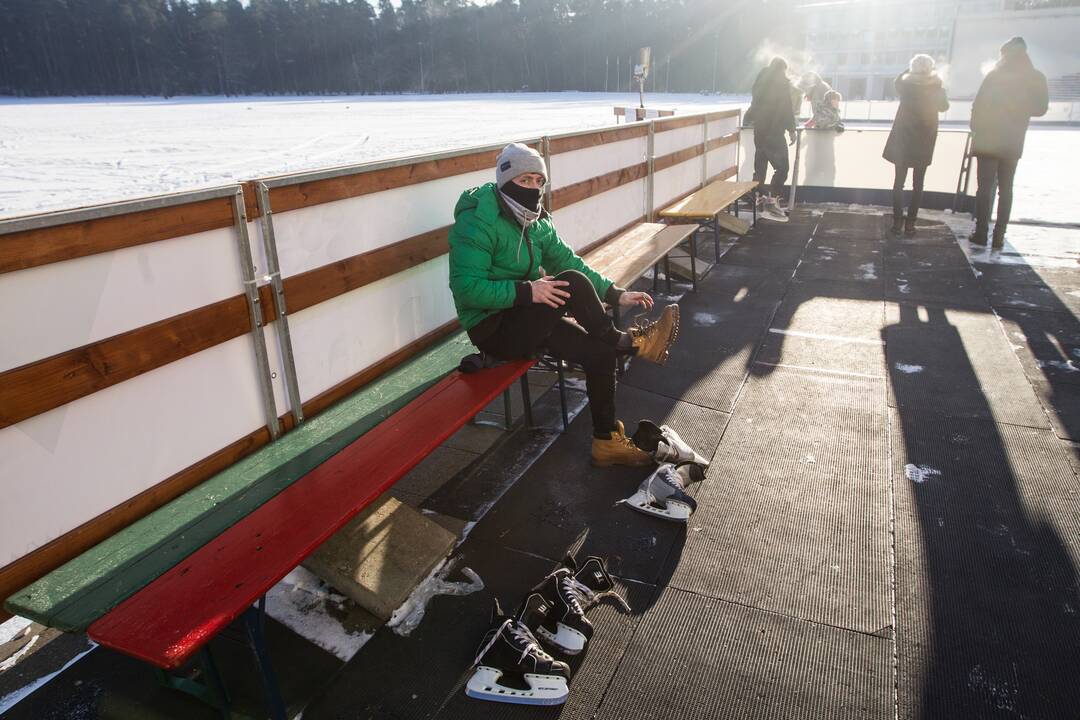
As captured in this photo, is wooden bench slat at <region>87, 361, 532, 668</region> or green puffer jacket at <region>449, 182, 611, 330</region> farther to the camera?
green puffer jacket at <region>449, 182, 611, 330</region>

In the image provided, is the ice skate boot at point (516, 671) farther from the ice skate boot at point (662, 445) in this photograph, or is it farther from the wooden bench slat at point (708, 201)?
the wooden bench slat at point (708, 201)

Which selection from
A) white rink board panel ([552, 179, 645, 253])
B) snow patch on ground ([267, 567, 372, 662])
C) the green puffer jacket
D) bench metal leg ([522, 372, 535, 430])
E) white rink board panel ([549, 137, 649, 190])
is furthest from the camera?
white rink board panel ([552, 179, 645, 253])

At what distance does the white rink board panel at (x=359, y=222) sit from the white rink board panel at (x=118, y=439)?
0.51 m

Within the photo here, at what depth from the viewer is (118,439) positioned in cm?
268

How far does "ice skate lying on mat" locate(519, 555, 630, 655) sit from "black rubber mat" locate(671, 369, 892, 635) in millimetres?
343

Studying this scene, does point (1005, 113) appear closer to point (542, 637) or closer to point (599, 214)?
point (599, 214)

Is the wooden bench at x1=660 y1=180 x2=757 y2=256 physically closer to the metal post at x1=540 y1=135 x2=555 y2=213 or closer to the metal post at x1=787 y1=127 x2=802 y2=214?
the metal post at x1=787 y1=127 x2=802 y2=214

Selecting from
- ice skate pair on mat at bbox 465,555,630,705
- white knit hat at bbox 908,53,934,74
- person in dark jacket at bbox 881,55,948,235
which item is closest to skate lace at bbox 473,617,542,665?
ice skate pair on mat at bbox 465,555,630,705

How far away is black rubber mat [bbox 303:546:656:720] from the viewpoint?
2.53 metres

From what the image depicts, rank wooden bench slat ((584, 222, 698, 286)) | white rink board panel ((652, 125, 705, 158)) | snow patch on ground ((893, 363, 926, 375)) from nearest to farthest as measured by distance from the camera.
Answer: snow patch on ground ((893, 363, 926, 375)) < wooden bench slat ((584, 222, 698, 286)) < white rink board panel ((652, 125, 705, 158))

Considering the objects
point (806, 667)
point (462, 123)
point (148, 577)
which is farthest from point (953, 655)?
point (462, 123)

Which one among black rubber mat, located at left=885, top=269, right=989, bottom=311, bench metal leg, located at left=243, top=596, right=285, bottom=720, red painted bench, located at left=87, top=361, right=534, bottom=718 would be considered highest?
red painted bench, located at left=87, top=361, right=534, bottom=718

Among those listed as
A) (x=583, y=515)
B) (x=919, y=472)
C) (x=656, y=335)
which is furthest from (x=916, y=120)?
(x=583, y=515)

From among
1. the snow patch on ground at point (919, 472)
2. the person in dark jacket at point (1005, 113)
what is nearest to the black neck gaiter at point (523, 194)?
the snow patch on ground at point (919, 472)
